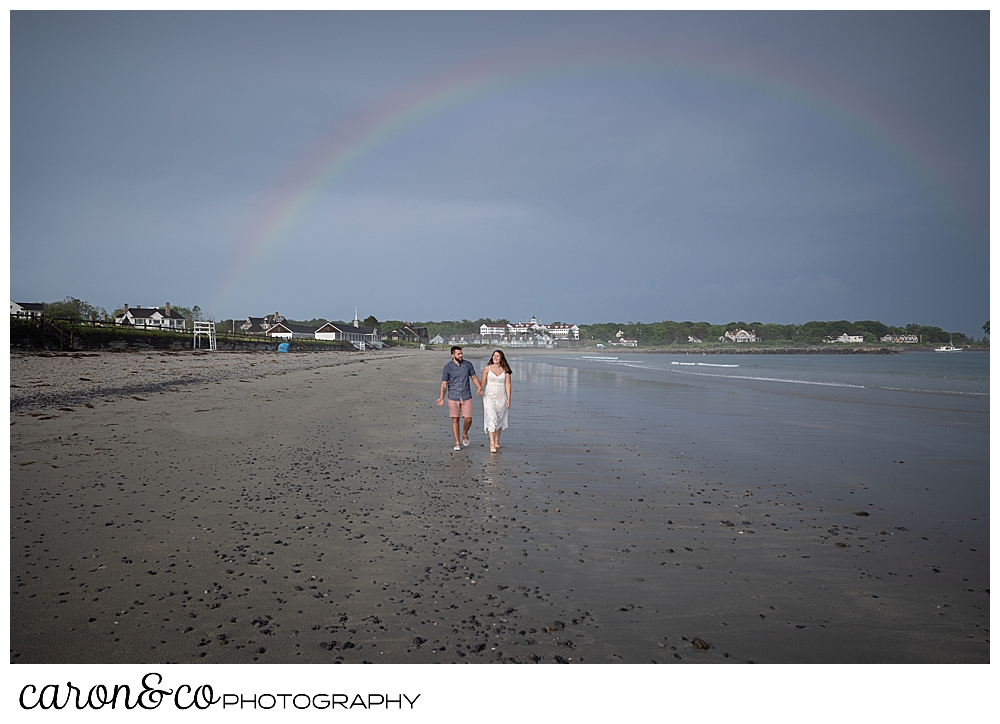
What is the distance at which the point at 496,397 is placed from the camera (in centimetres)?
1083

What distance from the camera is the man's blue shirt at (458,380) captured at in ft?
36.0

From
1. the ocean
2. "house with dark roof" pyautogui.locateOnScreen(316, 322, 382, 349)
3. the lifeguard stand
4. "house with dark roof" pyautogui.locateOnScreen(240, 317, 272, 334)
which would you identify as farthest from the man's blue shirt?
"house with dark roof" pyautogui.locateOnScreen(240, 317, 272, 334)

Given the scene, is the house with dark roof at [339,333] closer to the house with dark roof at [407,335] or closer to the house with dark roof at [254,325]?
the house with dark roof at [407,335]

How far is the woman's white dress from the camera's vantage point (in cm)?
1076

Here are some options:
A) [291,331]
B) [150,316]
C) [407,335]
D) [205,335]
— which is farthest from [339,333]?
[205,335]

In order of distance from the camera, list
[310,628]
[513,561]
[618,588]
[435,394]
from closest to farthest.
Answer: [310,628]
[618,588]
[513,561]
[435,394]

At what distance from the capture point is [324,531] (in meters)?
5.93

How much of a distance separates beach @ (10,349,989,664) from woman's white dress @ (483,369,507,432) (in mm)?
602

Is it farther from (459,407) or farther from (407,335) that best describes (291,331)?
(459,407)

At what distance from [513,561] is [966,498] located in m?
6.24

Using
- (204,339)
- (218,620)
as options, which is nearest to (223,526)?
(218,620)

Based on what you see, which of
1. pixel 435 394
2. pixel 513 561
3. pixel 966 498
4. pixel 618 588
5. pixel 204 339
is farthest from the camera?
pixel 204 339

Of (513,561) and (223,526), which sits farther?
(223,526)

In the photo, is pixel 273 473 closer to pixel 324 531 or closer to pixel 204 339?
pixel 324 531
